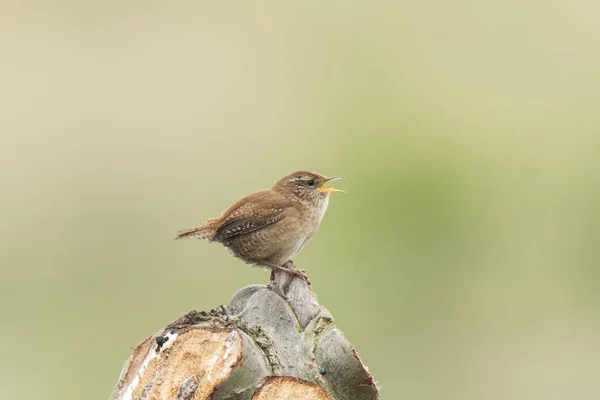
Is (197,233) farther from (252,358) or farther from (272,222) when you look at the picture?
(252,358)

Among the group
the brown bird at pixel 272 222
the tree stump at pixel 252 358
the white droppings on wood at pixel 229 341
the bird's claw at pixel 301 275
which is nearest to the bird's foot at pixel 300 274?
the bird's claw at pixel 301 275

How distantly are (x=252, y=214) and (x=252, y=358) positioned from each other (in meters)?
1.81

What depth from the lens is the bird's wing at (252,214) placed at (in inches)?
161

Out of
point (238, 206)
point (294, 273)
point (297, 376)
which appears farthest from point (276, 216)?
point (297, 376)

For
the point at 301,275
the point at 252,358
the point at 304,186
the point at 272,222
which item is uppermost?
the point at 304,186

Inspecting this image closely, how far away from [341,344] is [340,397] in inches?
5.3

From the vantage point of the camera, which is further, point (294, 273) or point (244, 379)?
point (294, 273)

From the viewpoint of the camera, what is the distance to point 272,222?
4199mm

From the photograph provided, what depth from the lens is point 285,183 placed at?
4.30 m

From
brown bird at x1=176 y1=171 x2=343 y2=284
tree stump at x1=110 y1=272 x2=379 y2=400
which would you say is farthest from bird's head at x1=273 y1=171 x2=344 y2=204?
tree stump at x1=110 y1=272 x2=379 y2=400

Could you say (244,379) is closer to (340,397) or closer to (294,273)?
(340,397)

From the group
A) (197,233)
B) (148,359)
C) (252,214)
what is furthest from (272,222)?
(148,359)

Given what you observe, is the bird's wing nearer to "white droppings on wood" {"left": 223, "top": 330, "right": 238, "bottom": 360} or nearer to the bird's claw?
the bird's claw

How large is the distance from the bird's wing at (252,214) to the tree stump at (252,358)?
132cm
